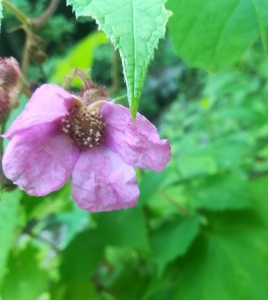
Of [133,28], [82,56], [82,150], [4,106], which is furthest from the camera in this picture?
[82,56]

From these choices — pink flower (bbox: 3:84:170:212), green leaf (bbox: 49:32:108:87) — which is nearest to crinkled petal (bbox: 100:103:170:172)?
pink flower (bbox: 3:84:170:212)

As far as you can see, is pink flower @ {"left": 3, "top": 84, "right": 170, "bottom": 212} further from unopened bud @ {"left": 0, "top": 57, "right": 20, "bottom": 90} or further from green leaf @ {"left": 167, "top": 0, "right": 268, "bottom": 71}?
green leaf @ {"left": 167, "top": 0, "right": 268, "bottom": 71}

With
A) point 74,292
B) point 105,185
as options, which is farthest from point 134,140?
point 74,292

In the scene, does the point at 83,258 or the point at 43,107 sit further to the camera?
the point at 83,258

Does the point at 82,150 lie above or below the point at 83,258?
above

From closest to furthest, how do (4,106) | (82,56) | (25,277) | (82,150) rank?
(4,106) < (82,150) < (25,277) < (82,56)

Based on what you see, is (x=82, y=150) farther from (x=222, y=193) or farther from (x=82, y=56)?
(x=82, y=56)

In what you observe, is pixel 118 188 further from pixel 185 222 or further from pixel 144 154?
pixel 185 222
